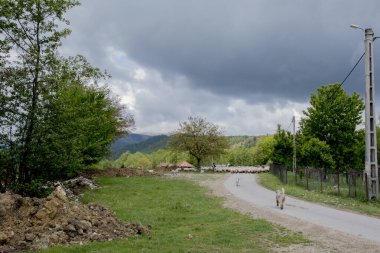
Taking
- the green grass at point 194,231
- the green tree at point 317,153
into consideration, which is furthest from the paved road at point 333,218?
the green tree at point 317,153

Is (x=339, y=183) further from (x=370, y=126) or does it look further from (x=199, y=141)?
(x=199, y=141)

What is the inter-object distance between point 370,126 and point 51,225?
17.9m

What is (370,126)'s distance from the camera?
72.4 ft

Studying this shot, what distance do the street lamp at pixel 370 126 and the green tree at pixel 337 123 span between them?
1002 inches

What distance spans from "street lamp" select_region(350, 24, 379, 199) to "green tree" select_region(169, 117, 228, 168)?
53528 mm

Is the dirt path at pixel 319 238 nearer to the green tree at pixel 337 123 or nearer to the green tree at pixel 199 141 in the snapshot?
the green tree at pixel 337 123

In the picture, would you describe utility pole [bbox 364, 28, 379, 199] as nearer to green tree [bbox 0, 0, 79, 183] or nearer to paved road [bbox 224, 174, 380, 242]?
paved road [bbox 224, 174, 380, 242]

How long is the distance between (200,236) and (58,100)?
37.3 ft

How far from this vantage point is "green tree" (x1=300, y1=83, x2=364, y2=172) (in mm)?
47219

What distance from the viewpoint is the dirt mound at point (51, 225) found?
11.3 metres

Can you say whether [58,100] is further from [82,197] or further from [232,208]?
[232,208]

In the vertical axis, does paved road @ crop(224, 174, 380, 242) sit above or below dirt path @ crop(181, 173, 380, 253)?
above

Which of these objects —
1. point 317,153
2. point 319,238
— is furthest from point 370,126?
point 317,153

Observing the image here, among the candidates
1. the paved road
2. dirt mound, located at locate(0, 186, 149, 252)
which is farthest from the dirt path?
dirt mound, located at locate(0, 186, 149, 252)
